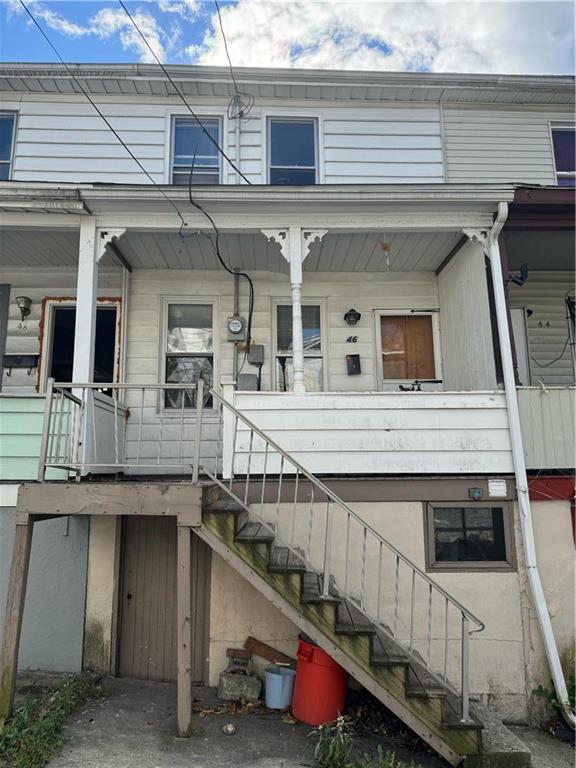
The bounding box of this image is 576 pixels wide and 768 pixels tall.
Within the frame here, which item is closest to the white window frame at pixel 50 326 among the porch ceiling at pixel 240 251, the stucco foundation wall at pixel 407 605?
the porch ceiling at pixel 240 251

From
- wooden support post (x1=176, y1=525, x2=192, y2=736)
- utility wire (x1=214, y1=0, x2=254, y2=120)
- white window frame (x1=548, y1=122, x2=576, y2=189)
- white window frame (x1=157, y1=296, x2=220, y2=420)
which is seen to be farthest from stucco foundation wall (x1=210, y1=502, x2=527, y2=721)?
white window frame (x1=548, y1=122, x2=576, y2=189)

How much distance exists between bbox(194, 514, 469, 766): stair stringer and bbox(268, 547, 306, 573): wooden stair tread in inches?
2.4

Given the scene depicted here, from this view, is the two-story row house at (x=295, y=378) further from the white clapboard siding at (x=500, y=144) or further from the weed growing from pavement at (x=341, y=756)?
the weed growing from pavement at (x=341, y=756)

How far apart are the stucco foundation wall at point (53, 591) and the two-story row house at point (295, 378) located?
0.9 inches

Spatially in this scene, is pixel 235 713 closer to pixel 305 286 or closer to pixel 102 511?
pixel 102 511

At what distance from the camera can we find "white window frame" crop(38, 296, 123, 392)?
6.36m

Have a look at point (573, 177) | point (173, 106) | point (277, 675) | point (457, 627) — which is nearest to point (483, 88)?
point (573, 177)

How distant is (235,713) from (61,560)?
2260mm

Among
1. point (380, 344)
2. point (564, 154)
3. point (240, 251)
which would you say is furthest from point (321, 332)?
point (564, 154)

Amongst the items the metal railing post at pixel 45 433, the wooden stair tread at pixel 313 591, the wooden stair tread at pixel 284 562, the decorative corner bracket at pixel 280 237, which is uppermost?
the decorative corner bracket at pixel 280 237

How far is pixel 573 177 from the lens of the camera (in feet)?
24.4

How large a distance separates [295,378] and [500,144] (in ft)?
17.2

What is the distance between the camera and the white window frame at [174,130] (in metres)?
6.87

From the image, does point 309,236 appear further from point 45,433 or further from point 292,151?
point 45,433
